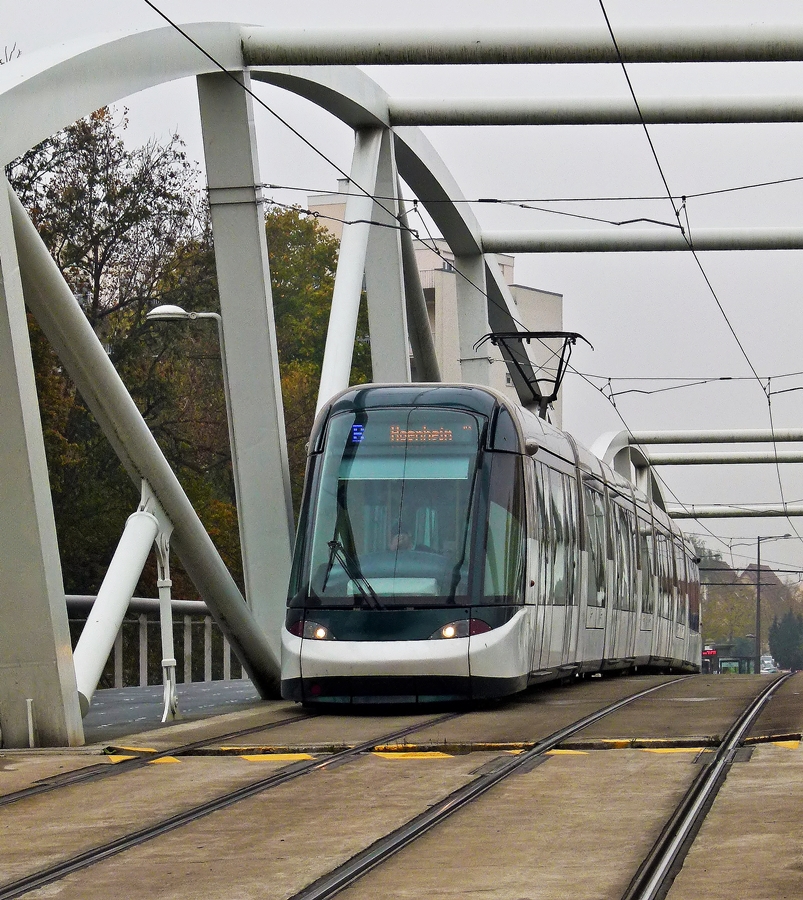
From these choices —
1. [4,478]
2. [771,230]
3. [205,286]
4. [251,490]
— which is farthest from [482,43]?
[205,286]

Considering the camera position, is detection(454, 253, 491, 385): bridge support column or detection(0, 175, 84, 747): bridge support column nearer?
detection(0, 175, 84, 747): bridge support column

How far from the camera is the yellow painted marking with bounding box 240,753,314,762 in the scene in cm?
1033

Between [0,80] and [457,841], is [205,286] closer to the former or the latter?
[0,80]

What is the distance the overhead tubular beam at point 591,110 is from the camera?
70.7 feet

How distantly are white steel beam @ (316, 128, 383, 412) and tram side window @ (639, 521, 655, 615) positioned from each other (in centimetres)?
744

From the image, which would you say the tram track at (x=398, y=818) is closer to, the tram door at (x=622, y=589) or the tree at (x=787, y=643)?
the tram door at (x=622, y=589)

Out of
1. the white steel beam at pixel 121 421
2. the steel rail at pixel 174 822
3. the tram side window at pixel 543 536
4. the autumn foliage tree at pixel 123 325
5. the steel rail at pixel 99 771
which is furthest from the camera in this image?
the autumn foliage tree at pixel 123 325

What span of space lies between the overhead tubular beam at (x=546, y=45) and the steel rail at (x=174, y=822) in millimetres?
8969

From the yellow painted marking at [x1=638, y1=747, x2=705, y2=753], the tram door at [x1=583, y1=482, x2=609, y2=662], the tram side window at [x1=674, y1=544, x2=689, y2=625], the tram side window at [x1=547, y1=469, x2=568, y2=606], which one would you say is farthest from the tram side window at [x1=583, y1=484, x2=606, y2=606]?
the tram side window at [x1=674, y1=544, x2=689, y2=625]

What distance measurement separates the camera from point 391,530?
14.0m

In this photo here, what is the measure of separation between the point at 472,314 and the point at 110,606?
1948cm

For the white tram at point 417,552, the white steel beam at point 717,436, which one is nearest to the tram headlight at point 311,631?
the white tram at point 417,552

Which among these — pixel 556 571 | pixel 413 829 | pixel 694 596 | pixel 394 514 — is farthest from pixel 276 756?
pixel 694 596

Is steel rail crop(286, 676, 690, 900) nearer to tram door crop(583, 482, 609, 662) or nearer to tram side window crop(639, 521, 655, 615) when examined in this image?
tram door crop(583, 482, 609, 662)
